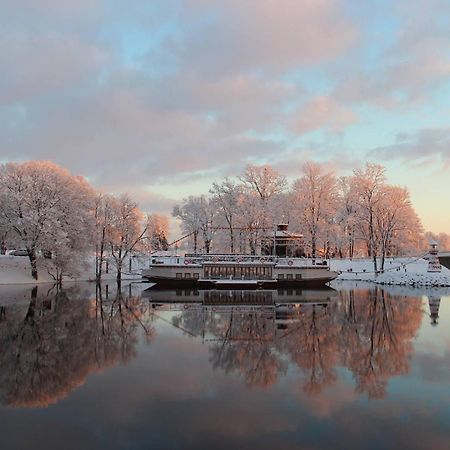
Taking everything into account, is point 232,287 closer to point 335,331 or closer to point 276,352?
point 335,331

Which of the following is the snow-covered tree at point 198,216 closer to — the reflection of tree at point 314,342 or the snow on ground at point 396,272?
the snow on ground at point 396,272

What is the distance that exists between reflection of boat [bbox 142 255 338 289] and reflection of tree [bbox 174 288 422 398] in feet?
78.0

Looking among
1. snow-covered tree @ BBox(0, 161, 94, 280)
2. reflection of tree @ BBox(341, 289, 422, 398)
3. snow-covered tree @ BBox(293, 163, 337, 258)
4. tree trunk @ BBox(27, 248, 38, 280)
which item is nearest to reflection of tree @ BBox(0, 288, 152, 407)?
reflection of tree @ BBox(341, 289, 422, 398)

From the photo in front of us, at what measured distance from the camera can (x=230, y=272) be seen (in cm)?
5184

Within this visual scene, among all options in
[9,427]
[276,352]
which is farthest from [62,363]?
[276,352]

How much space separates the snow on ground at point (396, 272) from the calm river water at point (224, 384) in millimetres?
30365

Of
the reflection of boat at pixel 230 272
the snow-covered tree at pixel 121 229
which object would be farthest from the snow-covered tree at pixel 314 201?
the snow-covered tree at pixel 121 229

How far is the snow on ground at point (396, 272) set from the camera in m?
49.6

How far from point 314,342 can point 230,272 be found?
1391 inches

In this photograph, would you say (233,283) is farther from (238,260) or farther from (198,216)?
(198,216)

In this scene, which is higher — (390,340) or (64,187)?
(64,187)

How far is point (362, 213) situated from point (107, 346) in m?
58.4

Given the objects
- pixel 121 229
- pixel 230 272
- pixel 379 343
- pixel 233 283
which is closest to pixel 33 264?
pixel 121 229

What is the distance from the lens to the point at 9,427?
858 cm
